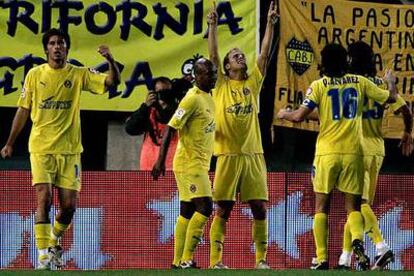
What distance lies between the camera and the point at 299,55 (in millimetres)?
19688

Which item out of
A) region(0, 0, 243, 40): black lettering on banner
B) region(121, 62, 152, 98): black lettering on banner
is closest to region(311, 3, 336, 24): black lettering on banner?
region(0, 0, 243, 40): black lettering on banner

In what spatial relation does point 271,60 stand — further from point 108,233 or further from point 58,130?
→ point 58,130

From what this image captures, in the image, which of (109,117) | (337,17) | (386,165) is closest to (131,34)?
(109,117)

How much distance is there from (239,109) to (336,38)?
345 cm

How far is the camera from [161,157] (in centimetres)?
1631

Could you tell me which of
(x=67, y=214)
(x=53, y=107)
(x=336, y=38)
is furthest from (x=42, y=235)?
(x=336, y=38)

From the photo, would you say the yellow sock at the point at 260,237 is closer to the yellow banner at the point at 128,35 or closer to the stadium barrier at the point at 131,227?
the stadium barrier at the point at 131,227

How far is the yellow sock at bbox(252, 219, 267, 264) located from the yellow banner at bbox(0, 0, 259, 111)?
310cm

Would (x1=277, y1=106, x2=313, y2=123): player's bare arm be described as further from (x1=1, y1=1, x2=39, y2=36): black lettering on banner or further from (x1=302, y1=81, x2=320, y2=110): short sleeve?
(x1=1, y1=1, x2=39, y2=36): black lettering on banner

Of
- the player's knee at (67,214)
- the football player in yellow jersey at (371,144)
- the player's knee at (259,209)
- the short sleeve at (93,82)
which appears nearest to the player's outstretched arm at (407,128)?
the football player in yellow jersey at (371,144)

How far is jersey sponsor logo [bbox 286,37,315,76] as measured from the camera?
19.6m

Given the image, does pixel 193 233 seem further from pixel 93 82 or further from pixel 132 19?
pixel 132 19

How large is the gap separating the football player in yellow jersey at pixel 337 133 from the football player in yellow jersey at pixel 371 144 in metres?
0.35

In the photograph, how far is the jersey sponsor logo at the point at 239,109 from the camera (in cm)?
1669
